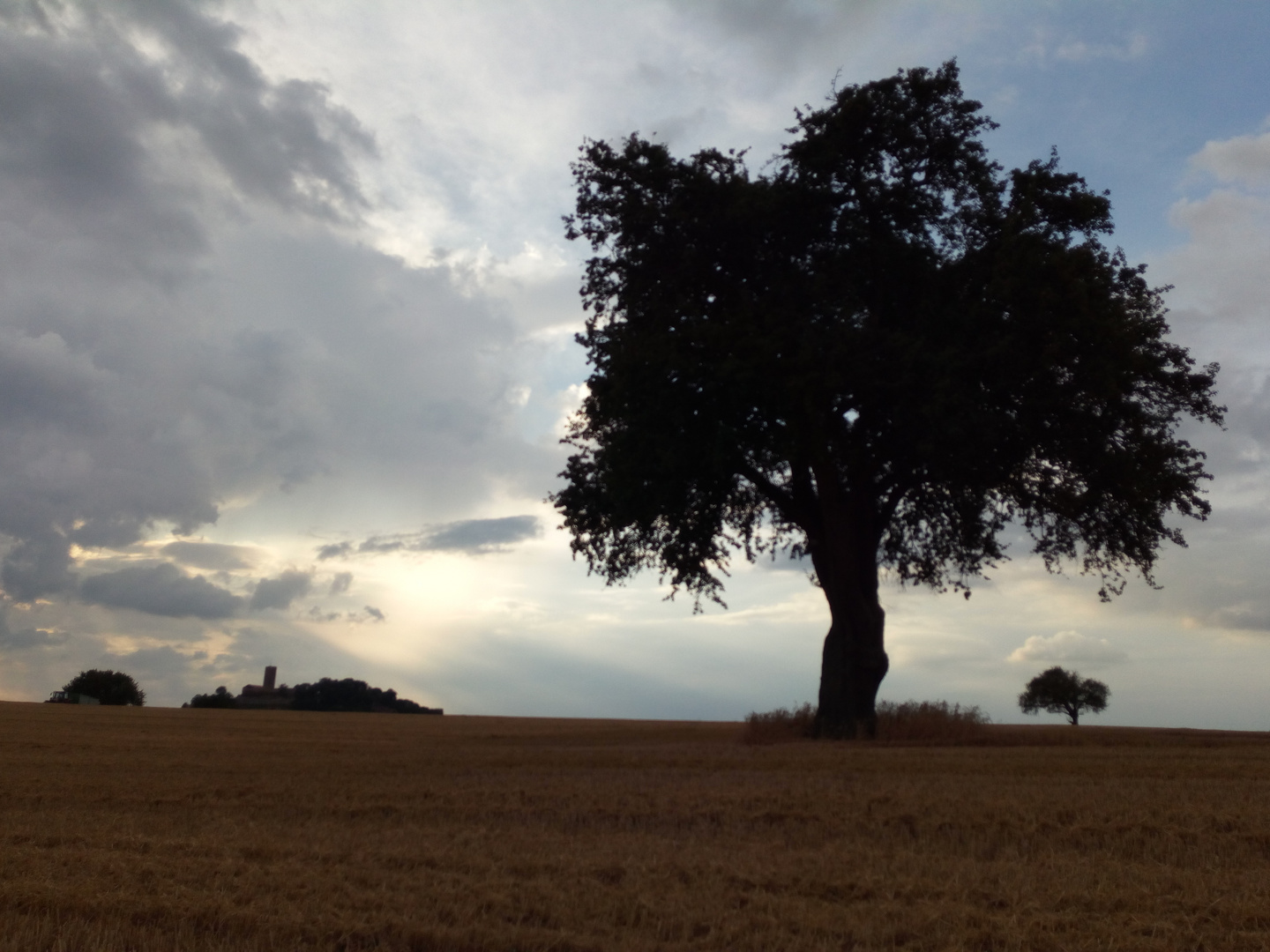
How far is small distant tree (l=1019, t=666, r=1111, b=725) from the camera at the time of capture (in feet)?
204

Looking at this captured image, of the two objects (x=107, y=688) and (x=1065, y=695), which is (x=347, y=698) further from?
(x=1065, y=695)

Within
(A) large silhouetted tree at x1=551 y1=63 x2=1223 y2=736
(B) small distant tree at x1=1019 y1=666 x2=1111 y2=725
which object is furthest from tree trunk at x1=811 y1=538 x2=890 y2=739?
(B) small distant tree at x1=1019 y1=666 x2=1111 y2=725

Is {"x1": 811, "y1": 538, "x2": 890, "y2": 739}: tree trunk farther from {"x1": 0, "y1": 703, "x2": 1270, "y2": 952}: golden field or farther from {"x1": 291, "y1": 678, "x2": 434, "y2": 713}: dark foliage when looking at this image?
{"x1": 291, "y1": 678, "x2": 434, "y2": 713}: dark foliage

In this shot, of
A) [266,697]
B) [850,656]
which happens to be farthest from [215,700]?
[850,656]

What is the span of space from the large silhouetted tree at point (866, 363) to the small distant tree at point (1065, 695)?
41831 mm

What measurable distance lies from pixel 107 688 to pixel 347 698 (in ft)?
54.7

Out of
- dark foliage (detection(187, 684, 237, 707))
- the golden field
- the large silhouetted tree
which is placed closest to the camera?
the golden field

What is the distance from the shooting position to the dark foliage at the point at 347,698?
221 ft

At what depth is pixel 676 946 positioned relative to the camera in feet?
18.2

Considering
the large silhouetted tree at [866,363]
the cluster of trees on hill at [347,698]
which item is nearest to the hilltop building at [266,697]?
the cluster of trees on hill at [347,698]

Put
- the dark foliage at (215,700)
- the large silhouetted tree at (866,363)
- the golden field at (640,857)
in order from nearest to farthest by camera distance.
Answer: the golden field at (640,857) → the large silhouetted tree at (866,363) → the dark foliage at (215,700)

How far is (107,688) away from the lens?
228 feet

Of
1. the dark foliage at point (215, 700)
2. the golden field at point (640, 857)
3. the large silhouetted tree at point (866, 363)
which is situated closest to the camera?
the golden field at point (640, 857)

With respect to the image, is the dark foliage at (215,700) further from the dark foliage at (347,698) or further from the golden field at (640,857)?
the golden field at (640,857)
